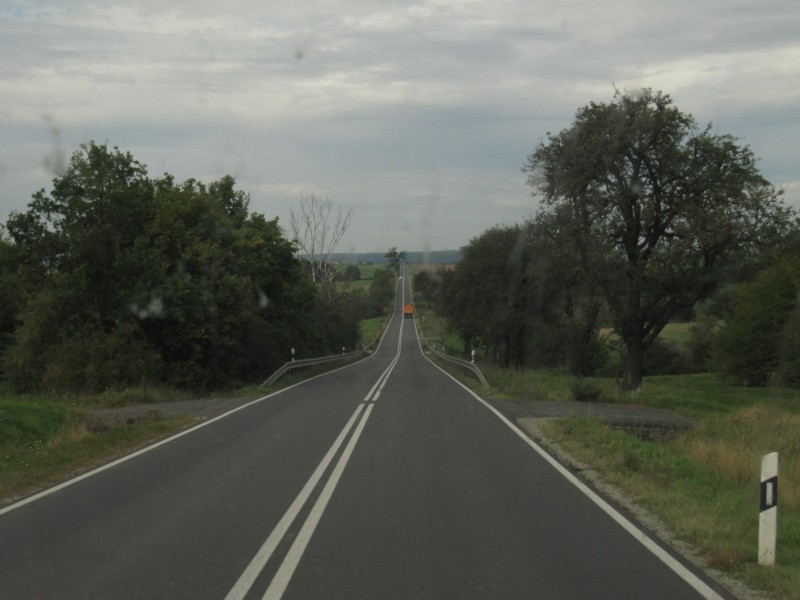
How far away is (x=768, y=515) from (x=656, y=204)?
22.1 m

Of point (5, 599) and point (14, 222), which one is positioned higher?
point (14, 222)

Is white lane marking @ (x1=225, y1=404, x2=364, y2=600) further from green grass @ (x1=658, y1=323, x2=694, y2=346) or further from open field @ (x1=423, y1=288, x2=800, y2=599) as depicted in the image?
green grass @ (x1=658, y1=323, x2=694, y2=346)

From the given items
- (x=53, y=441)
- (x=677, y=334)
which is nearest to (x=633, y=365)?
(x=53, y=441)

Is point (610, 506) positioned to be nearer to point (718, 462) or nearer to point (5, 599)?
point (718, 462)

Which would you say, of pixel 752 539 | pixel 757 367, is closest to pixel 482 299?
pixel 757 367

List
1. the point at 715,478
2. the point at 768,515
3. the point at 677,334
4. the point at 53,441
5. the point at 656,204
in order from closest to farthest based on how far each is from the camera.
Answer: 1. the point at 768,515
2. the point at 715,478
3. the point at 53,441
4. the point at 656,204
5. the point at 677,334

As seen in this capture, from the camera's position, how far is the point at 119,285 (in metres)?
30.0

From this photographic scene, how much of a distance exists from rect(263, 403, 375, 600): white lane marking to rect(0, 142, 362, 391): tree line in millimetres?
19066

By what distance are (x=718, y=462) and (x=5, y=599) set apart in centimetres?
937

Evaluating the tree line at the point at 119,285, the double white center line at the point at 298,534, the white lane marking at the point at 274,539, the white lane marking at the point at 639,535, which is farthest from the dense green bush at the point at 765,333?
the white lane marking at the point at 274,539

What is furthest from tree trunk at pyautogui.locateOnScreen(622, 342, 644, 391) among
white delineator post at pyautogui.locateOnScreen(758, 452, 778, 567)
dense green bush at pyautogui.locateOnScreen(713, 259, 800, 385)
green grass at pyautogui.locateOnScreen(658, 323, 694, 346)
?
green grass at pyautogui.locateOnScreen(658, 323, 694, 346)

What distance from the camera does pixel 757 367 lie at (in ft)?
143

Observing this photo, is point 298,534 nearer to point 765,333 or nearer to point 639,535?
point 639,535

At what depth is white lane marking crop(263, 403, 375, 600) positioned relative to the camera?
5793 millimetres
